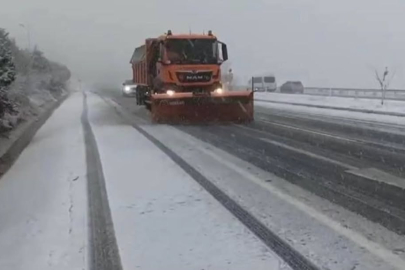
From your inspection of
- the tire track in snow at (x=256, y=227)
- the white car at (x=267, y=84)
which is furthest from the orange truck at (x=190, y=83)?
the white car at (x=267, y=84)

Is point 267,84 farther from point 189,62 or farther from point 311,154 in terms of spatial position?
point 311,154

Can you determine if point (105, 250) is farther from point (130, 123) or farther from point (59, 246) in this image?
point (130, 123)

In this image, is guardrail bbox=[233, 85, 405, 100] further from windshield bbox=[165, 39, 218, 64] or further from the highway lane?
the highway lane

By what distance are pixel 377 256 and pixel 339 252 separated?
32cm

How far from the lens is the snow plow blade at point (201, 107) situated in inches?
704

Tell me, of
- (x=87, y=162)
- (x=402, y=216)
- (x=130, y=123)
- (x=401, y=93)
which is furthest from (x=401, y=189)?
(x=401, y=93)

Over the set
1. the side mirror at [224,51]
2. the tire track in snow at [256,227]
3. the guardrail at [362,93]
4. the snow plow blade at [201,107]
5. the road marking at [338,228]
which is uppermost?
the side mirror at [224,51]

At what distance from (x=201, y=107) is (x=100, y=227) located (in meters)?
12.3

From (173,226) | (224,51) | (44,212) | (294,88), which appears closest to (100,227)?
(173,226)

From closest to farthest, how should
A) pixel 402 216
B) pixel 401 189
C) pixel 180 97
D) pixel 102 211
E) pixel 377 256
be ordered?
pixel 377 256 → pixel 402 216 → pixel 102 211 → pixel 401 189 → pixel 180 97

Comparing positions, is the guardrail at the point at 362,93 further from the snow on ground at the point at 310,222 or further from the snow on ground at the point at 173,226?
the snow on ground at the point at 173,226

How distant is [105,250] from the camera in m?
5.15

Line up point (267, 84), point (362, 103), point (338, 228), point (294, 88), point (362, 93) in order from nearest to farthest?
point (338, 228), point (362, 103), point (362, 93), point (294, 88), point (267, 84)

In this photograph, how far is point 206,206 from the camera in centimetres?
664
